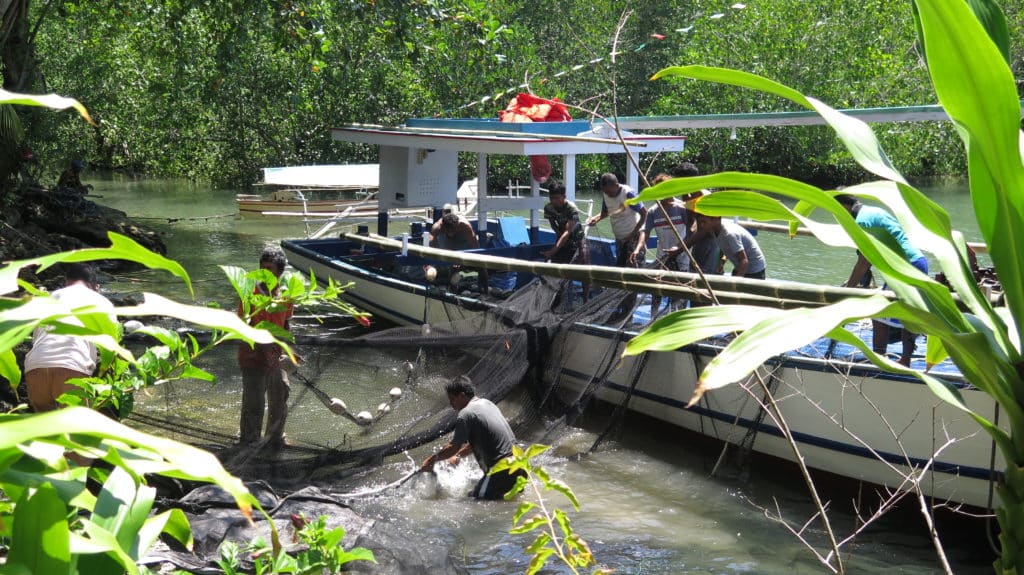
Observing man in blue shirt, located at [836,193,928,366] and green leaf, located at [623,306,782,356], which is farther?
man in blue shirt, located at [836,193,928,366]

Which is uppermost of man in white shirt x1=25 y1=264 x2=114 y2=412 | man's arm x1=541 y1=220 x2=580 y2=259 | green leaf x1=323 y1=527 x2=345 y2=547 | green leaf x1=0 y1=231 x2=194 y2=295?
green leaf x1=0 y1=231 x2=194 y2=295

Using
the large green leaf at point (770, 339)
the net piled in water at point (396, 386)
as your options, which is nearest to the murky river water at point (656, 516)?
the net piled in water at point (396, 386)

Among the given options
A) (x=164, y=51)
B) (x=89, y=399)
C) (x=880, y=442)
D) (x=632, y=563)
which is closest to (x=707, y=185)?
(x=89, y=399)

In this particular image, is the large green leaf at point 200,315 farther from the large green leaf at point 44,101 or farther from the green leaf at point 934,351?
the green leaf at point 934,351

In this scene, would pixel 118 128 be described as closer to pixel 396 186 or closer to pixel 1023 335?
pixel 396 186

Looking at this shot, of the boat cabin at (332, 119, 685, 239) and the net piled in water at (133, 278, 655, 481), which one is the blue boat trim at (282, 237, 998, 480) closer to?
the net piled in water at (133, 278, 655, 481)

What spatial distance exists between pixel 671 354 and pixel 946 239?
622cm

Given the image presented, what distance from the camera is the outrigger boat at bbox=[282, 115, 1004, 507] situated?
20.1 ft

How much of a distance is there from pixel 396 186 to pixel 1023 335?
10963 mm

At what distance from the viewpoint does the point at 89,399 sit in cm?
277

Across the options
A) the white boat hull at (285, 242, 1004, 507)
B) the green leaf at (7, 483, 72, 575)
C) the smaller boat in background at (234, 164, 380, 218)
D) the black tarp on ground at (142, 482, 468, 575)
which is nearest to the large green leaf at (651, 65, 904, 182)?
the green leaf at (7, 483, 72, 575)

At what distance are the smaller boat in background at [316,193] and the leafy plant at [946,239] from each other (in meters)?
12.0

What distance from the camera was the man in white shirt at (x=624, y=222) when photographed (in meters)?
9.27

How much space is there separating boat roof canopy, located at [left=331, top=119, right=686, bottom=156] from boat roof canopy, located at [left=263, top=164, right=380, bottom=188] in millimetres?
3946
